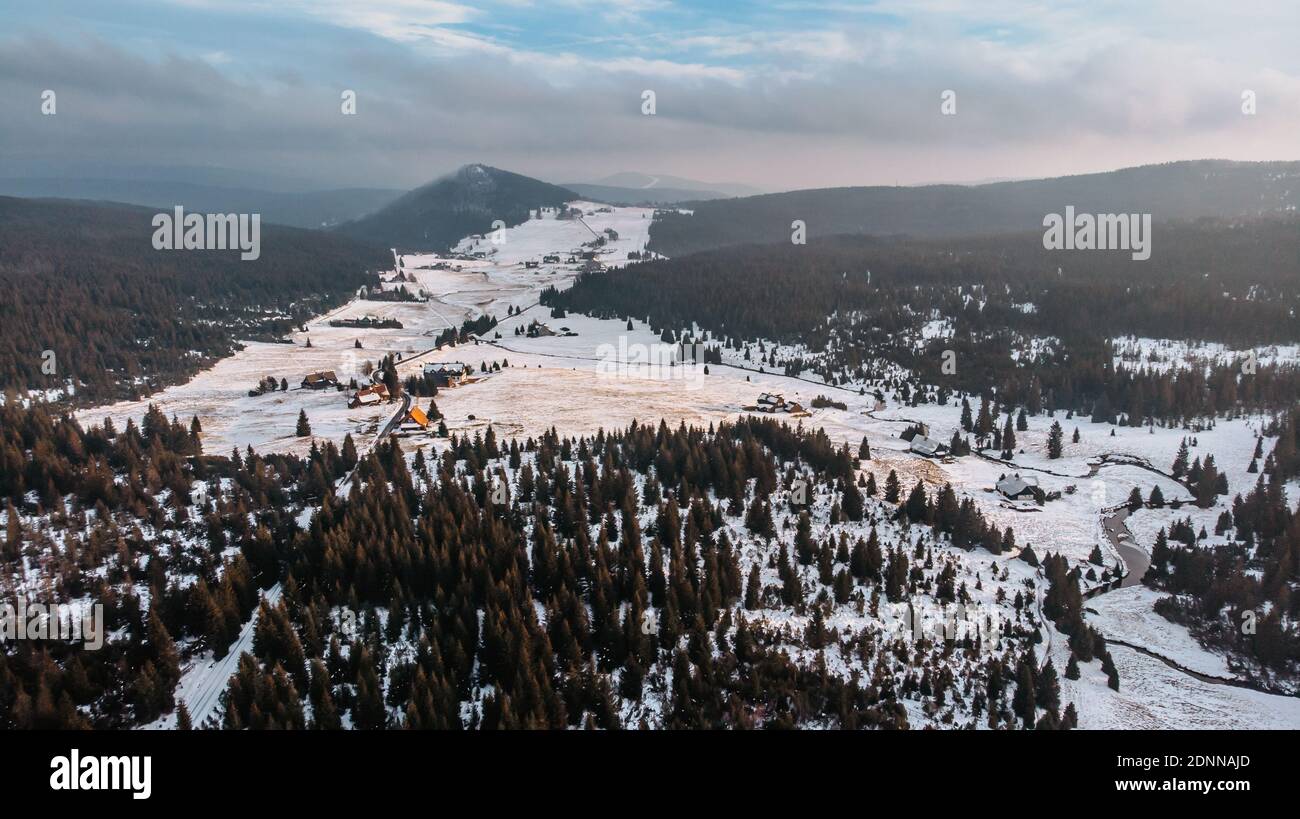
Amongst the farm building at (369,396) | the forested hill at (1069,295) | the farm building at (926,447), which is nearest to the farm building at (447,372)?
the farm building at (369,396)

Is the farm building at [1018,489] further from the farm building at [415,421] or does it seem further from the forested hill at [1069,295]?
the forested hill at [1069,295]

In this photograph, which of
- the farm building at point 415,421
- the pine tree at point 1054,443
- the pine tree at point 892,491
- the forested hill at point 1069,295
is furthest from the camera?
the forested hill at point 1069,295

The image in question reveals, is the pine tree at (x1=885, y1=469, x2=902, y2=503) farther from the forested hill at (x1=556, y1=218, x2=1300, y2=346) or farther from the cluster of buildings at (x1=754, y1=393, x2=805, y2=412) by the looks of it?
the forested hill at (x1=556, y1=218, x2=1300, y2=346)

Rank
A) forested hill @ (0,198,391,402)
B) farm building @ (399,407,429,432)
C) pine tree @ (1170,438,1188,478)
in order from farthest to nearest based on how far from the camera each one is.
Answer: forested hill @ (0,198,391,402)
farm building @ (399,407,429,432)
pine tree @ (1170,438,1188,478)

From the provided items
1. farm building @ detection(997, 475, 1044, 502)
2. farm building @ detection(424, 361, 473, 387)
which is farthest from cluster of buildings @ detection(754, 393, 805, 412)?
farm building @ detection(424, 361, 473, 387)

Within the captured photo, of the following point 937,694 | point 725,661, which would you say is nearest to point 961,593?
point 937,694

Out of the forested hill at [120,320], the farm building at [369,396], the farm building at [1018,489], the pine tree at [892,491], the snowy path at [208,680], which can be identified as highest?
the forested hill at [120,320]

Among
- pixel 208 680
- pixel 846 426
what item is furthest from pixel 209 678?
pixel 846 426

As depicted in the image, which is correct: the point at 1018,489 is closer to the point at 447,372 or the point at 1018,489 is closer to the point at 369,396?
the point at 369,396

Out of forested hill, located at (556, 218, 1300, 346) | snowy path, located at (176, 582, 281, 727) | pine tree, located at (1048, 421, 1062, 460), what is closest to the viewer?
snowy path, located at (176, 582, 281, 727)

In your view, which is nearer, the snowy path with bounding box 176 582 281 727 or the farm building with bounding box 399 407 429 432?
the snowy path with bounding box 176 582 281 727
